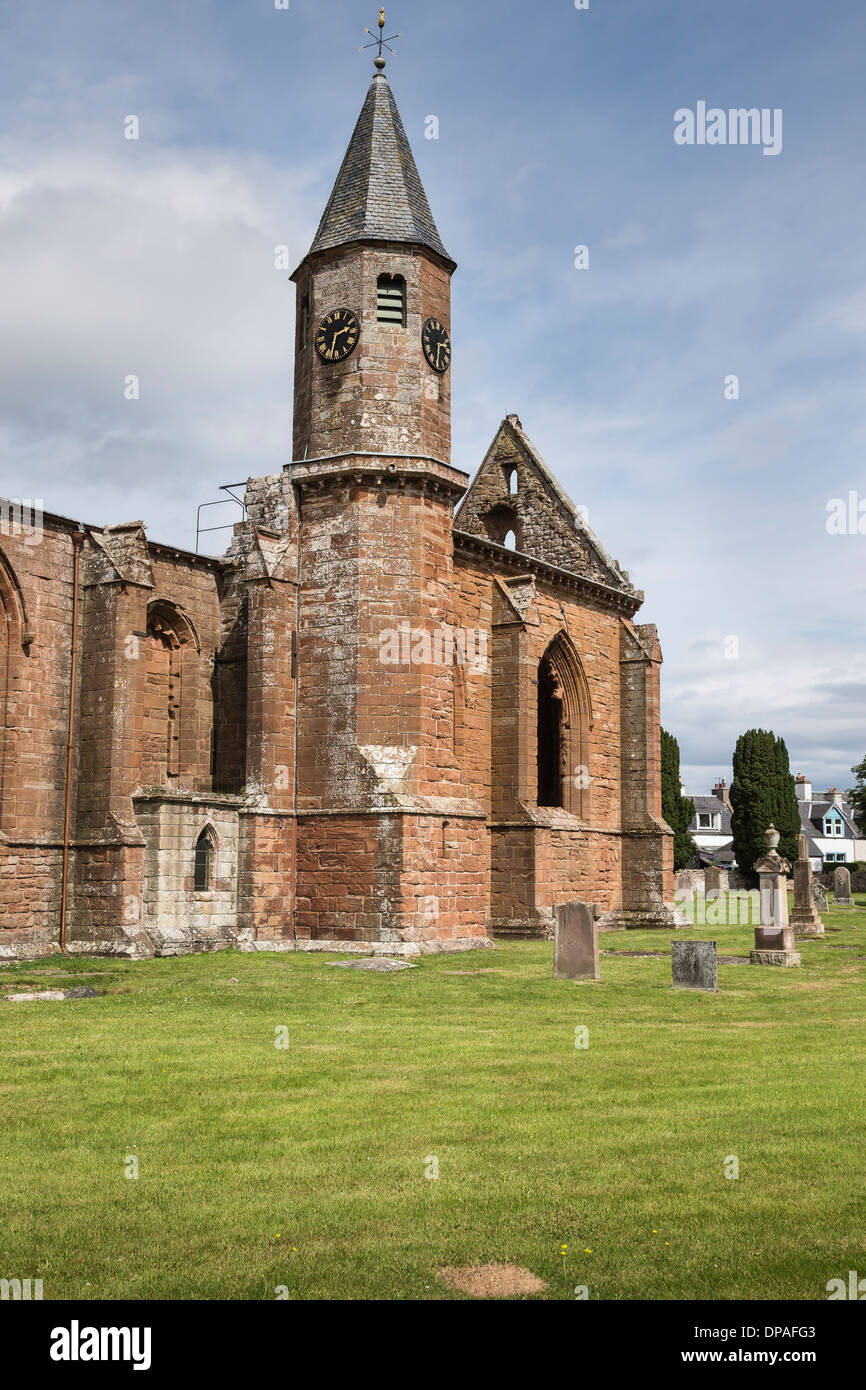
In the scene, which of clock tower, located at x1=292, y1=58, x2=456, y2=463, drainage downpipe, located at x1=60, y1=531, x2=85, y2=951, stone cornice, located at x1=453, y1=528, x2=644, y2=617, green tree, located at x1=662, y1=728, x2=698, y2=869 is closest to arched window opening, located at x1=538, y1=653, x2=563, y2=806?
stone cornice, located at x1=453, y1=528, x2=644, y2=617

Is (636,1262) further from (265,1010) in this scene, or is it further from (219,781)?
(219,781)

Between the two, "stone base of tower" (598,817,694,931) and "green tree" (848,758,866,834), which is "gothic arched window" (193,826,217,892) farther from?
"green tree" (848,758,866,834)

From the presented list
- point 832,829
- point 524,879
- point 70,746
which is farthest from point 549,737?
point 832,829

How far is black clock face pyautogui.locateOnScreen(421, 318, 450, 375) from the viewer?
2434 cm

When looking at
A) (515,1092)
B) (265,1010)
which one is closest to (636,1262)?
(515,1092)

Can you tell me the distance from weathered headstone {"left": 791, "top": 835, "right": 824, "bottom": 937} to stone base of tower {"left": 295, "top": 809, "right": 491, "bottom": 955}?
815 centimetres

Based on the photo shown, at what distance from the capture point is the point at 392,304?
24.2 metres

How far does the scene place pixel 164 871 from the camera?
21.0 m

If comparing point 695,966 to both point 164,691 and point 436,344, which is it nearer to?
point 164,691

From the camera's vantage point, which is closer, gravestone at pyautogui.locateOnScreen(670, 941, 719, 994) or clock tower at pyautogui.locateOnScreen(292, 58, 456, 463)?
gravestone at pyautogui.locateOnScreen(670, 941, 719, 994)

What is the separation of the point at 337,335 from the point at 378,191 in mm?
3458

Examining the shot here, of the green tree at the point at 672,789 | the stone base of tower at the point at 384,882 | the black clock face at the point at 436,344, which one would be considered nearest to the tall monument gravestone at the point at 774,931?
the stone base of tower at the point at 384,882

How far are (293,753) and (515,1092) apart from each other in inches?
584

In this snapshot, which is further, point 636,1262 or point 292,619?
point 292,619
